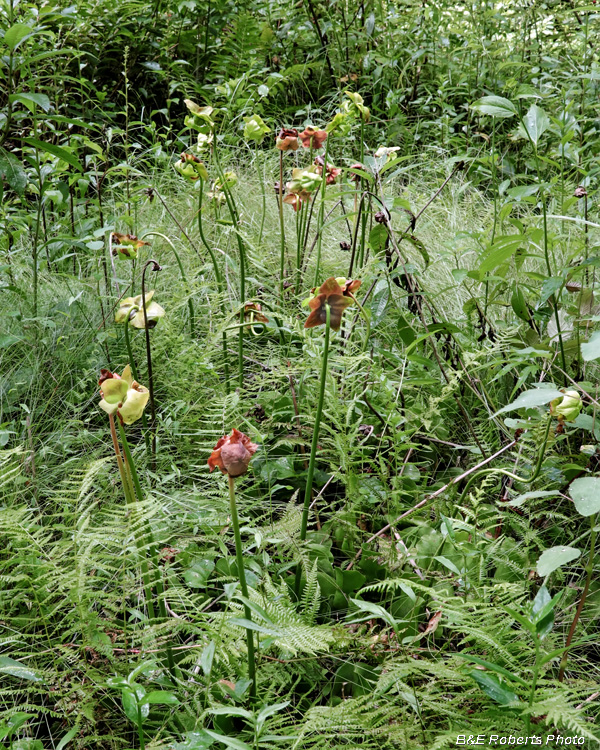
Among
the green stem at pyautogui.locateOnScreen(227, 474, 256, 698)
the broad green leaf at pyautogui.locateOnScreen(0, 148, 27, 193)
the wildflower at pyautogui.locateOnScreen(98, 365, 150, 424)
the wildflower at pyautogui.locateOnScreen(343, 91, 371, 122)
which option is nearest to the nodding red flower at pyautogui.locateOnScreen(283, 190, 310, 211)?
the wildflower at pyautogui.locateOnScreen(343, 91, 371, 122)

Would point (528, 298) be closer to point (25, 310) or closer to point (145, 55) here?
point (25, 310)

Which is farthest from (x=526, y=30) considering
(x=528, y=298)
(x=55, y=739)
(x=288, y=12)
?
(x=55, y=739)

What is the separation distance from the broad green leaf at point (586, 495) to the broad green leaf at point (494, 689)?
226 millimetres

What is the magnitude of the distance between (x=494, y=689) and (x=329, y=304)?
55 cm

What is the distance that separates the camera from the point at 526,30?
14.0 feet

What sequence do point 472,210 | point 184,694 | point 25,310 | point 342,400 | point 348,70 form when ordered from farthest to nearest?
point 348,70 → point 472,210 → point 25,310 → point 342,400 → point 184,694

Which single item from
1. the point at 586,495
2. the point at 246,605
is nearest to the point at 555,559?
the point at 586,495

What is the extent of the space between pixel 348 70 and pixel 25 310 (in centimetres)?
304

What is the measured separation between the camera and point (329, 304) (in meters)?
0.99

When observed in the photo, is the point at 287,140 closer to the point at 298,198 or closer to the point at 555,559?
the point at 298,198

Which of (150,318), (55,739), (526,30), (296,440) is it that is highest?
(526,30)

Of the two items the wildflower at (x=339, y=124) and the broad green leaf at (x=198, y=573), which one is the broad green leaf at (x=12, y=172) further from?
the broad green leaf at (x=198, y=573)

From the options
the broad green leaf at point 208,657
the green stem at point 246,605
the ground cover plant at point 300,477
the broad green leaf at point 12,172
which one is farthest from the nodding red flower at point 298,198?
the broad green leaf at point 208,657

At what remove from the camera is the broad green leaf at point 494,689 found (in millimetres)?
776
